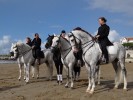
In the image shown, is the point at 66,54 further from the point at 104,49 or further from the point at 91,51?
the point at 104,49

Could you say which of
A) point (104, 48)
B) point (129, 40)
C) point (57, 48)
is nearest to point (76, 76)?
point (57, 48)

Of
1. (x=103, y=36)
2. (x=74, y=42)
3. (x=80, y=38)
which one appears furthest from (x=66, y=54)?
(x=103, y=36)

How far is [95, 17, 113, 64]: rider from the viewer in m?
13.6

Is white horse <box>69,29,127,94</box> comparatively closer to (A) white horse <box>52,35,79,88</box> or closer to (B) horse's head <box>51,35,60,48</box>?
(B) horse's head <box>51,35,60,48</box>

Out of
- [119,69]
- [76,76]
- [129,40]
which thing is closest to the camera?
[119,69]

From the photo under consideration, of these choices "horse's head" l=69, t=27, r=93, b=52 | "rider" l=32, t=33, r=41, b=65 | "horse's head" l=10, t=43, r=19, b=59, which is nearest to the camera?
"horse's head" l=69, t=27, r=93, b=52

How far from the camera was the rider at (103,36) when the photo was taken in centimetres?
1357

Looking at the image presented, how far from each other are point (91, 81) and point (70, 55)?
6.26ft

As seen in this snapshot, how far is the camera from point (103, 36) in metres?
13.7

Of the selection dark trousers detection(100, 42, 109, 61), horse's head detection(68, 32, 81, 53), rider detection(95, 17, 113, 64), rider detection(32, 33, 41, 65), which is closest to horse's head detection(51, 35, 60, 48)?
horse's head detection(68, 32, 81, 53)

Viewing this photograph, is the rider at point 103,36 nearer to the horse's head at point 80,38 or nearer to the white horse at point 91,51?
the white horse at point 91,51

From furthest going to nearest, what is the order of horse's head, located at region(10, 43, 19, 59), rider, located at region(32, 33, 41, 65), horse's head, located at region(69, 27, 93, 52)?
rider, located at region(32, 33, 41, 65), horse's head, located at region(10, 43, 19, 59), horse's head, located at region(69, 27, 93, 52)

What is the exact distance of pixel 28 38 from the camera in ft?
67.8

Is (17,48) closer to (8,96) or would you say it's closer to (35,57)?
(35,57)
